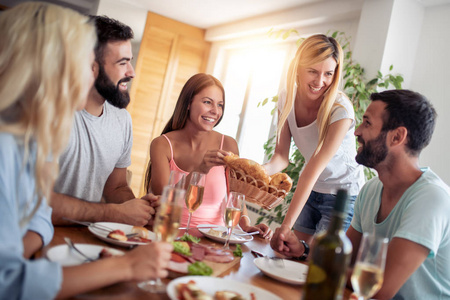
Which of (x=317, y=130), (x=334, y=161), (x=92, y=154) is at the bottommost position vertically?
(x=92, y=154)

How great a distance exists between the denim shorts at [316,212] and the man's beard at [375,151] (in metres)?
0.75

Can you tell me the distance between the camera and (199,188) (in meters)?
1.55

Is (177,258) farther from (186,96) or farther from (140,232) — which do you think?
(186,96)

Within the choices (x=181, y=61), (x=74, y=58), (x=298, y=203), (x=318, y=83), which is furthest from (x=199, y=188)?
(x=181, y=61)

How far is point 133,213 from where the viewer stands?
1.52 meters

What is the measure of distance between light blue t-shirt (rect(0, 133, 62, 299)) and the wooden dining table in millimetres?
88

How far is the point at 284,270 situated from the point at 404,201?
1.78 feet

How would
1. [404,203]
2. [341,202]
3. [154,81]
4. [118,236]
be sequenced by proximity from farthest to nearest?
[154,81] → [404,203] → [118,236] → [341,202]

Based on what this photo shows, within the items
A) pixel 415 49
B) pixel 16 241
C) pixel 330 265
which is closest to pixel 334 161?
pixel 330 265

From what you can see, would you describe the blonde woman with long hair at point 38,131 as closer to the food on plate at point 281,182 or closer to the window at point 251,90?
the food on plate at point 281,182

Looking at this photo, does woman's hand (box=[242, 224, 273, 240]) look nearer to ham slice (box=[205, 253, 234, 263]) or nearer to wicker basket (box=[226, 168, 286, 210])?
wicker basket (box=[226, 168, 286, 210])

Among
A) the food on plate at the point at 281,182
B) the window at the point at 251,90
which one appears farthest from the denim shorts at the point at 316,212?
the window at the point at 251,90

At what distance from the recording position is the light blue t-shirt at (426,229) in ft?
4.31

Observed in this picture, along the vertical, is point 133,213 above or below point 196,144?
below
